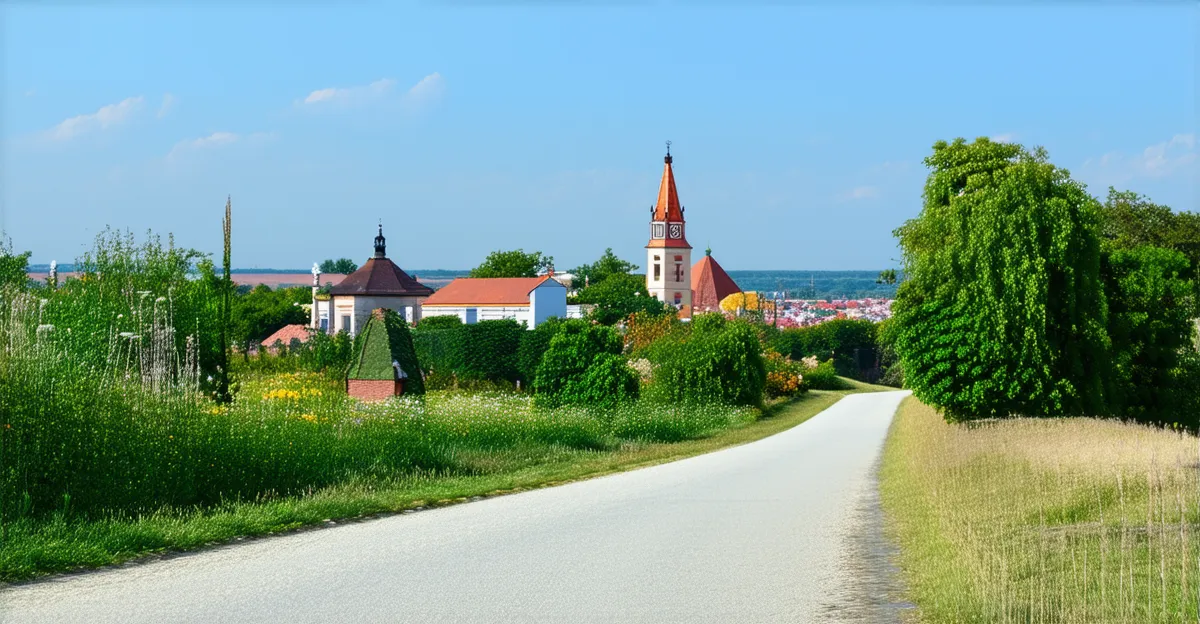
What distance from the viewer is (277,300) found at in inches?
3292

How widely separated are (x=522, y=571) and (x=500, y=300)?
78.8 metres

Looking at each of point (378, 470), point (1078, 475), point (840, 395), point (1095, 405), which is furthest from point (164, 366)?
point (840, 395)

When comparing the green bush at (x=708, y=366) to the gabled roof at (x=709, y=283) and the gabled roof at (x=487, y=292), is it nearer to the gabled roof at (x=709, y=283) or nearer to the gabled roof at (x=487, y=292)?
the gabled roof at (x=487, y=292)

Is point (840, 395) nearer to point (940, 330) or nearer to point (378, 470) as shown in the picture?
point (940, 330)

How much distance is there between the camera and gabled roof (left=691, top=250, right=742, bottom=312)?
450 feet

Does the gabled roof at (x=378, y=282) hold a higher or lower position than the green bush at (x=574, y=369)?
higher

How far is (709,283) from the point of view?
13938cm

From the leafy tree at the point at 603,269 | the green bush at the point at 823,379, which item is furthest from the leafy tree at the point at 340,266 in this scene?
the green bush at the point at 823,379

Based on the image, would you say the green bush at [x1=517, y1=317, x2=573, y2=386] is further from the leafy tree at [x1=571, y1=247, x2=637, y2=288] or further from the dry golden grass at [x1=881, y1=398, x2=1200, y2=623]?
the leafy tree at [x1=571, y1=247, x2=637, y2=288]

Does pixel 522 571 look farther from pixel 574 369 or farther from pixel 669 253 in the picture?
pixel 669 253

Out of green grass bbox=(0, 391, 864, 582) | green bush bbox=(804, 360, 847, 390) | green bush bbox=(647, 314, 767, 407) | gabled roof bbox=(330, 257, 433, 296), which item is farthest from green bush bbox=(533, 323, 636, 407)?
gabled roof bbox=(330, 257, 433, 296)

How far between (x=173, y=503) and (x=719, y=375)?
22271 mm

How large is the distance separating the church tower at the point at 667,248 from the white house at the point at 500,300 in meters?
40.4

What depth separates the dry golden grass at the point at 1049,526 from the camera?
321 inches
